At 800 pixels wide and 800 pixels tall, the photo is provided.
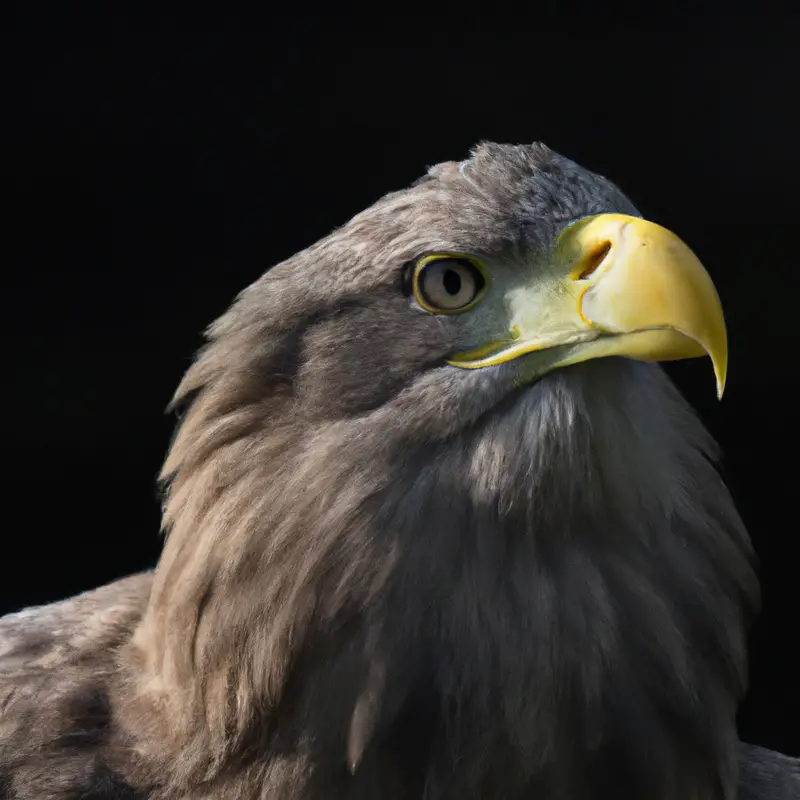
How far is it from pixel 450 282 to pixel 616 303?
212 mm

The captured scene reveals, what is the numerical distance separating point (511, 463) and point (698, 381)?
5.86 ft

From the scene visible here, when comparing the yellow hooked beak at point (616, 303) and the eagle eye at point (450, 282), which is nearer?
the yellow hooked beak at point (616, 303)

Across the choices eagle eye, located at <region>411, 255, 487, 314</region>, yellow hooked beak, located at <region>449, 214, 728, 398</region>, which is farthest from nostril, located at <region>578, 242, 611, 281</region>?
eagle eye, located at <region>411, 255, 487, 314</region>

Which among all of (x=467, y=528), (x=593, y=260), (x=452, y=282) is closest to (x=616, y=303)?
(x=593, y=260)

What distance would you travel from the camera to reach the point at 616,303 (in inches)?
56.9

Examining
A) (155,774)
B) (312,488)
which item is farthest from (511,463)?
(155,774)

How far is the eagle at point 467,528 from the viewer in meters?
1.51

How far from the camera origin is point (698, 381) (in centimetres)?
318

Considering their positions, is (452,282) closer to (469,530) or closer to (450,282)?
(450,282)

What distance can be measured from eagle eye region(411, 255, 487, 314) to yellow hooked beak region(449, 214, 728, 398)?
4cm

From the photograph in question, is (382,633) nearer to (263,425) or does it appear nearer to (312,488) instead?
(312,488)

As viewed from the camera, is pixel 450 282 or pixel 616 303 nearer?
pixel 616 303

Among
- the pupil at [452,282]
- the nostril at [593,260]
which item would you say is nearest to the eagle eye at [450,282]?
the pupil at [452,282]

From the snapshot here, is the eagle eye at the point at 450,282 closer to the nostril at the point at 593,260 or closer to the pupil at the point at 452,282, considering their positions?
the pupil at the point at 452,282
